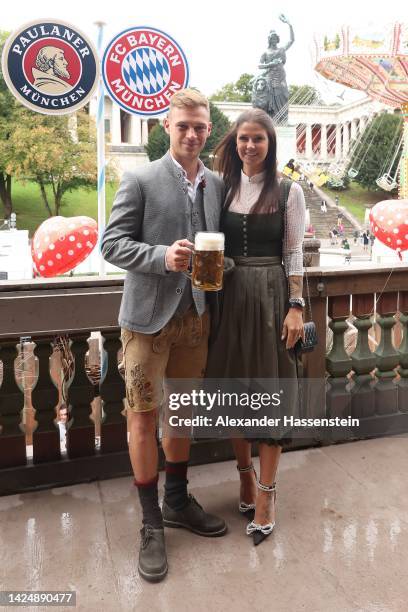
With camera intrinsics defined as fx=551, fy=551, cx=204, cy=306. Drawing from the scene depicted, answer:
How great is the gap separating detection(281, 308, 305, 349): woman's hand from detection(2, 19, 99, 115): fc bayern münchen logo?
14.6 ft

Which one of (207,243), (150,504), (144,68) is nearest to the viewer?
(207,243)

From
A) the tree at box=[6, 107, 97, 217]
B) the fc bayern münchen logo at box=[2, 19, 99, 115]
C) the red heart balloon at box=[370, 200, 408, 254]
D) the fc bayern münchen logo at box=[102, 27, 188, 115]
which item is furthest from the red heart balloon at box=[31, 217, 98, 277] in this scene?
the tree at box=[6, 107, 97, 217]

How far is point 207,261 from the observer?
5.99 ft

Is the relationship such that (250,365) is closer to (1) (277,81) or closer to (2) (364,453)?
(2) (364,453)

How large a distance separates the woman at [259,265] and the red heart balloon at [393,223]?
27.5 ft

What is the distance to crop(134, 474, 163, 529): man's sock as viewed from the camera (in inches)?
84.9

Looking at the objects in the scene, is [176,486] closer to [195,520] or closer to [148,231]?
[195,520]

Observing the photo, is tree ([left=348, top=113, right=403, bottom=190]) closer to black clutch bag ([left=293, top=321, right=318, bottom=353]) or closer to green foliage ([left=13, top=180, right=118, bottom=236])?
green foliage ([left=13, top=180, right=118, bottom=236])

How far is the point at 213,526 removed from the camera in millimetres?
2283

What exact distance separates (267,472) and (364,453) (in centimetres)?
93

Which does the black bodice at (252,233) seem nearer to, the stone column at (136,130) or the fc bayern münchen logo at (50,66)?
the fc bayern münchen logo at (50,66)

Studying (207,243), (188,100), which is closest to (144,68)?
(188,100)

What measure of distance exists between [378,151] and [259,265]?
51.3 m

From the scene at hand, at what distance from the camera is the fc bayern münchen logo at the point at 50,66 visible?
558 cm
